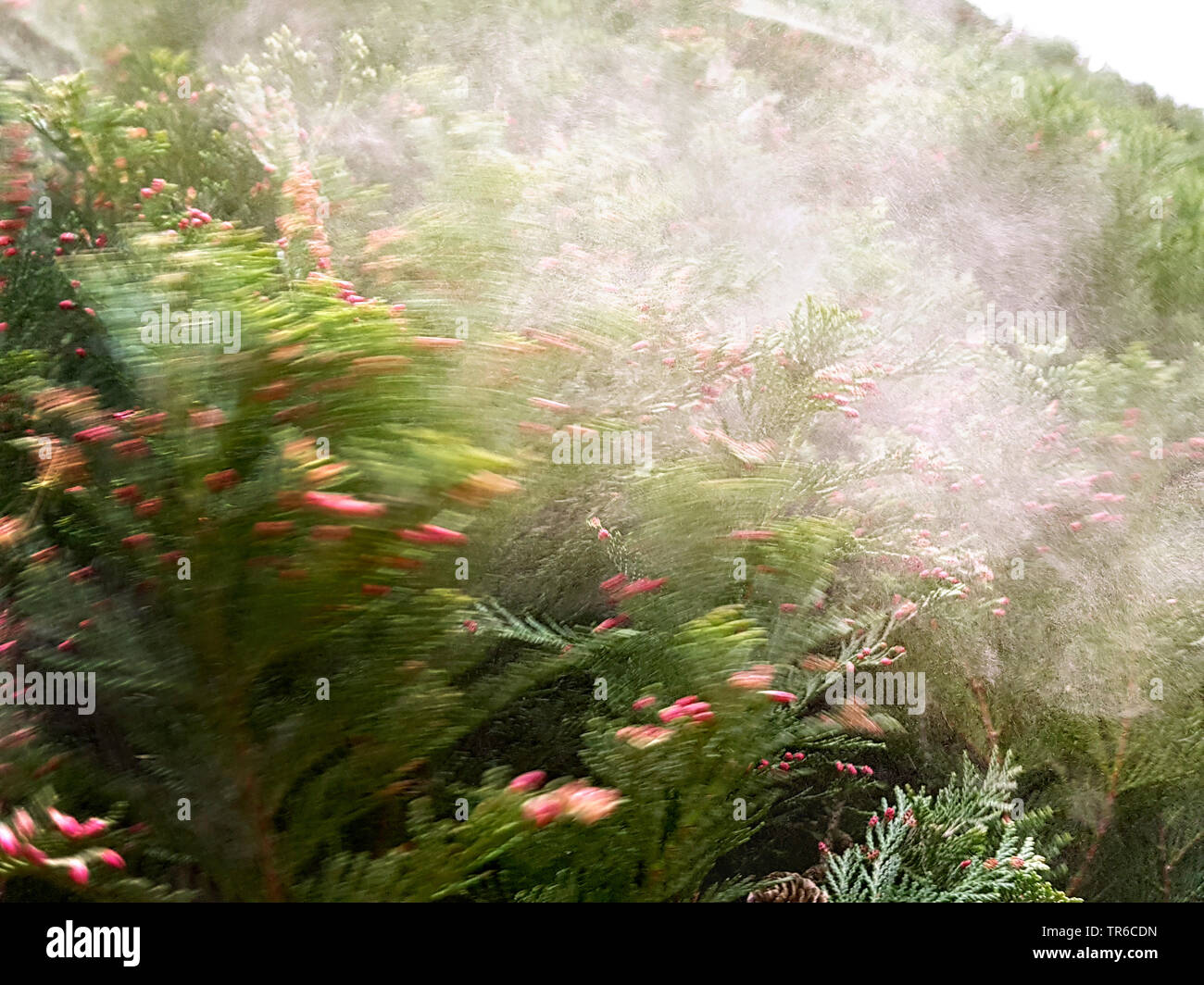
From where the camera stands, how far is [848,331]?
1.52m

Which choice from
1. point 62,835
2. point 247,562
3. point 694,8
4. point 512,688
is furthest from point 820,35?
point 62,835

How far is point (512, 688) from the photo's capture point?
1.04m

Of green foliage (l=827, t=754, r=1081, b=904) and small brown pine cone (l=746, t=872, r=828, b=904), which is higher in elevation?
green foliage (l=827, t=754, r=1081, b=904)

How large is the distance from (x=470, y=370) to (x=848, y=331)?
89cm

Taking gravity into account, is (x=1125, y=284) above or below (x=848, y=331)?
above

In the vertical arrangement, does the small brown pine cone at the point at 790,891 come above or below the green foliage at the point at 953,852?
below
